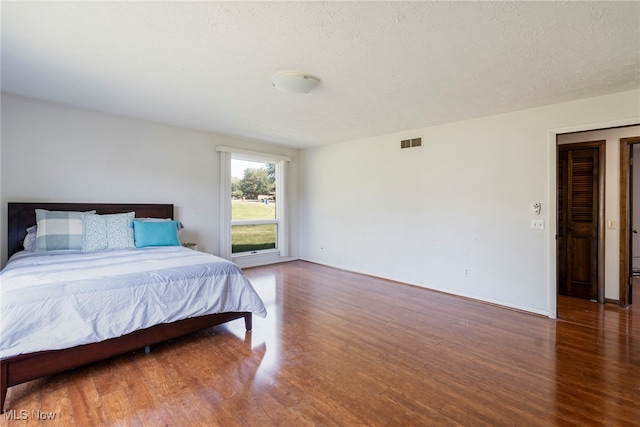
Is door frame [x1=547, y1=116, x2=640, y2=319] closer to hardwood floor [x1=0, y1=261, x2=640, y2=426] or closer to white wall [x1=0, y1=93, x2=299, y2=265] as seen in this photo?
hardwood floor [x1=0, y1=261, x2=640, y2=426]

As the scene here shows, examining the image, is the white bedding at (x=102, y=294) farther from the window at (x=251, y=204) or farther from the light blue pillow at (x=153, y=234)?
the window at (x=251, y=204)

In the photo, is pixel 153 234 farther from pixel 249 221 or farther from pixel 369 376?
pixel 369 376

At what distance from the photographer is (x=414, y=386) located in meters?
1.98

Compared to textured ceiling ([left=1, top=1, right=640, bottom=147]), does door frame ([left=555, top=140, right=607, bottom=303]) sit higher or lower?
lower

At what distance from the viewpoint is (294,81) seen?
262 cm

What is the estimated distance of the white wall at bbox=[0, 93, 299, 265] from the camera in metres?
3.28

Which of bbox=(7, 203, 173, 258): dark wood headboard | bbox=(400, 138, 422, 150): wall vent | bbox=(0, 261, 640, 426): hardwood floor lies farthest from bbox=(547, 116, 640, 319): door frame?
bbox=(7, 203, 173, 258): dark wood headboard

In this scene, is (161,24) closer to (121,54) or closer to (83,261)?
(121,54)

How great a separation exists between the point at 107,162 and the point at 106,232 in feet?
3.58

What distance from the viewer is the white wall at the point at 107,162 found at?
328 centimetres

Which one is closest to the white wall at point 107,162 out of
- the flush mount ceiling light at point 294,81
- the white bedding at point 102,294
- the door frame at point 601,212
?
the white bedding at point 102,294

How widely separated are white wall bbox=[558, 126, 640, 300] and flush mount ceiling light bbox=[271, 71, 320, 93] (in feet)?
12.7

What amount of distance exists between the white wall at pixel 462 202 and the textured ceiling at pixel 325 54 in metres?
0.35

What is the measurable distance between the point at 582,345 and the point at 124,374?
3834 mm
